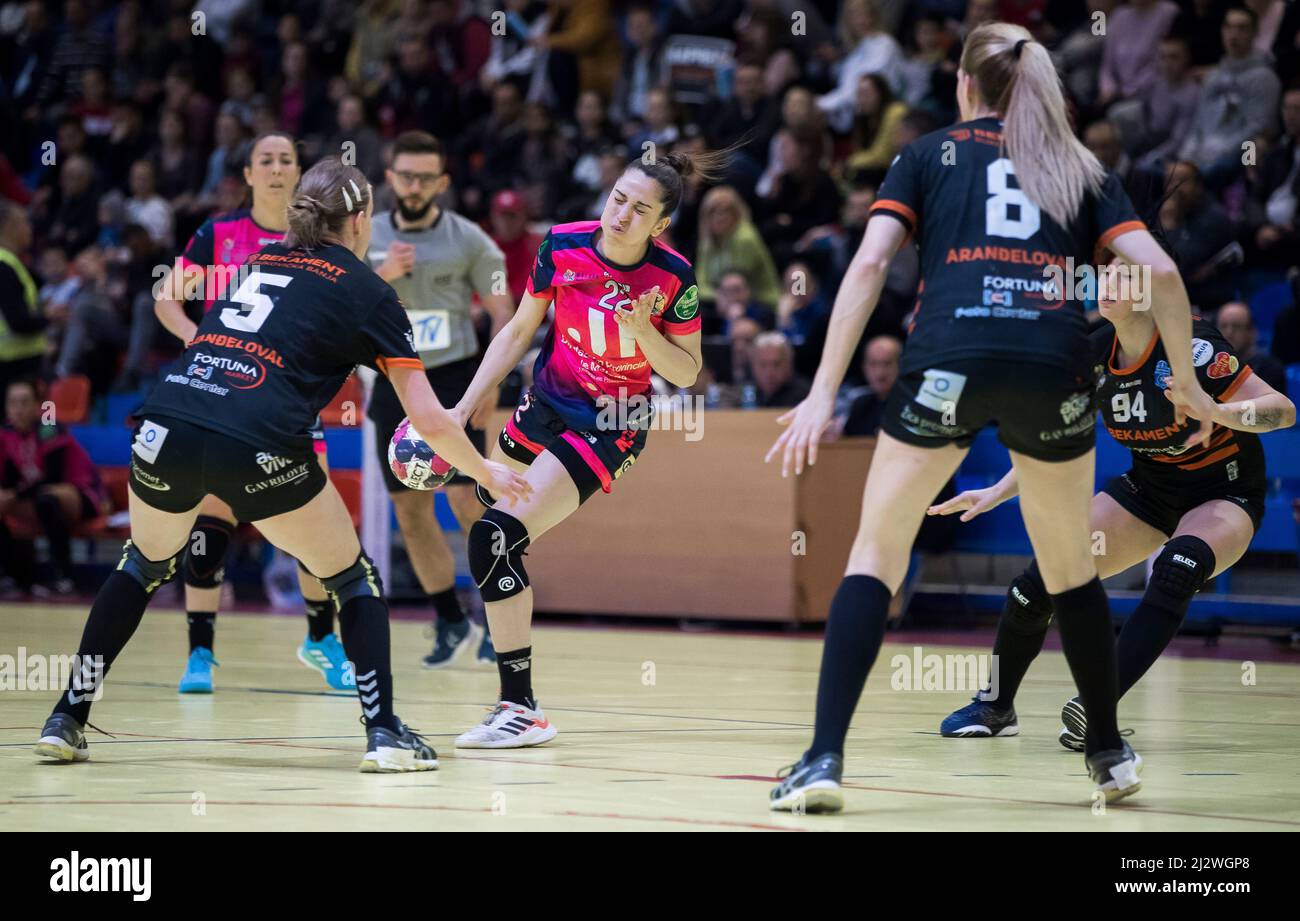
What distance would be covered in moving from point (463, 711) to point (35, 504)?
7704 mm

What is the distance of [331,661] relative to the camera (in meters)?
7.43

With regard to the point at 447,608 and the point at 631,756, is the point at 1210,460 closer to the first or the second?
the point at 631,756

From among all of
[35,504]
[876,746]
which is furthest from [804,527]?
[35,504]

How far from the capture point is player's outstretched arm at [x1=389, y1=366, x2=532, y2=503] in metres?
4.86

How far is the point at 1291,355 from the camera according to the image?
10.8 m

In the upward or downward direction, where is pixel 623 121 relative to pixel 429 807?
upward

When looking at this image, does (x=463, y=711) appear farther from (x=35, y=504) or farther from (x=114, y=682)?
(x=35, y=504)

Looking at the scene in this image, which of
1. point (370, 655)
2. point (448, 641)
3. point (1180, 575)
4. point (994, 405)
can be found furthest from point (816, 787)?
point (448, 641)

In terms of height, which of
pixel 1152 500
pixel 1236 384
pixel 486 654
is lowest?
pixel 486 654

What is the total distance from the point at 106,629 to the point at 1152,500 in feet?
11.5

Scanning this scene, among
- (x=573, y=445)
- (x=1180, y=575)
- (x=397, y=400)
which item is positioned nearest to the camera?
(x=1180, y=575)

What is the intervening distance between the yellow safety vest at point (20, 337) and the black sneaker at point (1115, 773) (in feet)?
36.7

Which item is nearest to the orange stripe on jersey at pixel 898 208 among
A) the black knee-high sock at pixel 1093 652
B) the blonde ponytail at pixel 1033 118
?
the blonde ponytail at pixel 1033 118

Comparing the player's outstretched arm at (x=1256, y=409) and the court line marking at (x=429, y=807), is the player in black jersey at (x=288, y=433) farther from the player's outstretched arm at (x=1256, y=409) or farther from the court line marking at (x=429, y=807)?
the player's outstretched arm at (x=1256, y=409)
